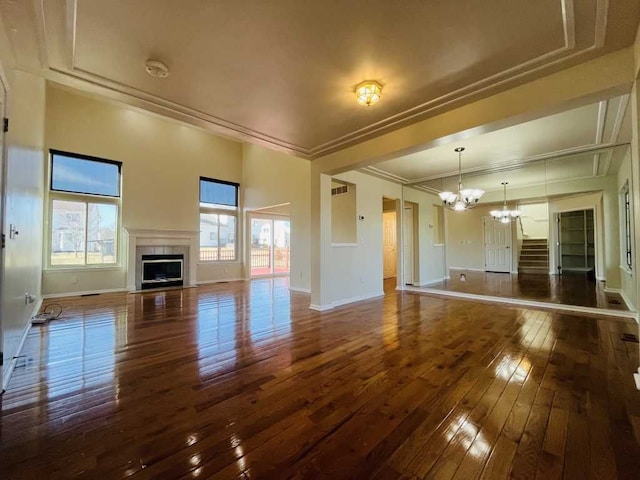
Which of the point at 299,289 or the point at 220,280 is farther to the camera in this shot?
the point at 220,280

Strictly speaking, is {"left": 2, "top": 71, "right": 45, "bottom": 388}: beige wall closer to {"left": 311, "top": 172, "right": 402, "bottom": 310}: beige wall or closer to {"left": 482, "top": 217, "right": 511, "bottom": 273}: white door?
{"left": 311, "top": 172, "right": 402, "bottom": 310}: beige wall

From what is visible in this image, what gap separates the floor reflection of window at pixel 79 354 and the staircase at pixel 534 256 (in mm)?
10996

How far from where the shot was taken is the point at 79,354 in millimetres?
2854

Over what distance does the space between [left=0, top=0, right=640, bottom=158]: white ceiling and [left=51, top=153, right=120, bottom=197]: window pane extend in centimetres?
496

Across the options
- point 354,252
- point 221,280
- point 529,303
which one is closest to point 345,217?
point 354,252

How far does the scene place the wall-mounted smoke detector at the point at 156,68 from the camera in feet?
7.90

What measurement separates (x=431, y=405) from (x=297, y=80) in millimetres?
2988

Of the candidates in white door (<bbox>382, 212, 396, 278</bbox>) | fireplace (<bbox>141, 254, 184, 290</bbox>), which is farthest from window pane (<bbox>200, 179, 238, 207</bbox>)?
white door (<bbox>382, 212, 396, 278</bbox>)

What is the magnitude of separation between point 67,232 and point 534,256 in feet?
45.0

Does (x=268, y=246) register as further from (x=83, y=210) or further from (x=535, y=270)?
(x=535, y=270)

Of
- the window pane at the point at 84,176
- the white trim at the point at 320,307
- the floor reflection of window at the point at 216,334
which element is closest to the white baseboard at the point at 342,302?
the white trim at the point at 320,307

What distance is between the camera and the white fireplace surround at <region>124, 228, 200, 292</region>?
271 inches

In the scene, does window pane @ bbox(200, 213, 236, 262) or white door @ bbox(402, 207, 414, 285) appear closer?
white door @ bbox(402, 207, 414, 285)

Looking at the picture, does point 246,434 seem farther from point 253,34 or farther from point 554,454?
point 253,34
